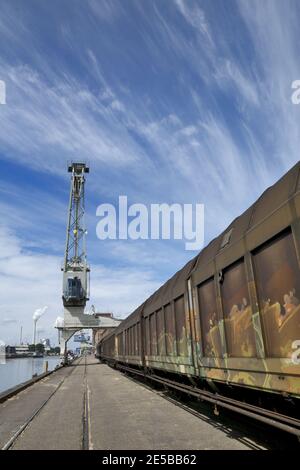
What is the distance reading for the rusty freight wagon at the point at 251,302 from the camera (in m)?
4.75

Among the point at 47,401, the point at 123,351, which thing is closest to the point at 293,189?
the point at 47,401

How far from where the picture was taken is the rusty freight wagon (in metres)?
4.75

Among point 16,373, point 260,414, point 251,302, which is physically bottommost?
point 16,373

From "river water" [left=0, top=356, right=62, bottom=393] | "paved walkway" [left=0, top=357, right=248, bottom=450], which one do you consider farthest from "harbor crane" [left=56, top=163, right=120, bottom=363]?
"paved walkway" [left=0, top=357, right=248, bottom=450]

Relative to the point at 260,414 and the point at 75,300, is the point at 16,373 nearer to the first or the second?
the point at 75,300

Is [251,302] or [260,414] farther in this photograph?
[260,414]

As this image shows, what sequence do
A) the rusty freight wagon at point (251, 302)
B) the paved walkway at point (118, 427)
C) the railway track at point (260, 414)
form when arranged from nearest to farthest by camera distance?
the rusty freight wagon at point (251, 302) < the railway track at point (260, 414) < the paved walkway at point (118, 427)

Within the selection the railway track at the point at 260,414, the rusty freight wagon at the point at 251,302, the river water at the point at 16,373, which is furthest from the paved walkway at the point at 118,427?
the river water at the point at 16,373

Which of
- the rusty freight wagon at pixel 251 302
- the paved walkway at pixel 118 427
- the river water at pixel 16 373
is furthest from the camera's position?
the river water at pixel 16 373

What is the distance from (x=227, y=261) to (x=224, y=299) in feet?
2.34

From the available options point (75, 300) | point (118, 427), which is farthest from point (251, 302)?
point (75, 300)

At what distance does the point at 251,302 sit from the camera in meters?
5.67

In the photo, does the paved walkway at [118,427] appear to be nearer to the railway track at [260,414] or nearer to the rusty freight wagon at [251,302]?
the railway track at [260,414]

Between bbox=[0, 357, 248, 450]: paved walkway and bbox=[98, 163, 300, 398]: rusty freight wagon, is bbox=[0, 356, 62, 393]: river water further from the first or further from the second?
bbox=[98, 163, 300, 398]: rusty freight wagon
